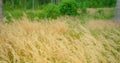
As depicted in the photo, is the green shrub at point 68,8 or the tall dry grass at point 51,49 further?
the green shrub at point 68,8

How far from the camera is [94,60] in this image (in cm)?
402

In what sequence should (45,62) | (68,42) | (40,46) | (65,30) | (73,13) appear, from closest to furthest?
(45,62), (40,46), (68,42), (65,30), (73,13)

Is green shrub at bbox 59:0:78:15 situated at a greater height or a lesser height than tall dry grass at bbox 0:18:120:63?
lesser

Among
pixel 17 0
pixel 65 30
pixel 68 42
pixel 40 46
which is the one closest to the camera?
pixel 40 46

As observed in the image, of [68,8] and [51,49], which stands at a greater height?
[51,49]

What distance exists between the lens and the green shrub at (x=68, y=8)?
16.5 meters

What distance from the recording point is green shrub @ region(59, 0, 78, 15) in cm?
1652

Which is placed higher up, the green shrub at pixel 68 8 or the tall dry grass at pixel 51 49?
the tall dry grass at pixel 51 49

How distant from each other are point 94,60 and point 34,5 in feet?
93.2

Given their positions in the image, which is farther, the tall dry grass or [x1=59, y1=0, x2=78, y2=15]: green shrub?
[x1=59, y1=0, x2=78, y2=15]: green shrub

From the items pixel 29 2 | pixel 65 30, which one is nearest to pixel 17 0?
Answer: pixel 29 2

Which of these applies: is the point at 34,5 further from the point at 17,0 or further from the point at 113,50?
the point at 113,50

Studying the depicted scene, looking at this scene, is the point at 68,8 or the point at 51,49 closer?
the point at 51,49

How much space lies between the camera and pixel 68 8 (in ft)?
55.0
